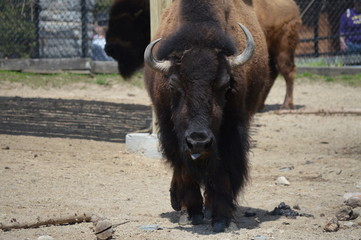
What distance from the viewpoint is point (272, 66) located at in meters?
11.5

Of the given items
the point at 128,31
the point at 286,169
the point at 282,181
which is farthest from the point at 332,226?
the point at 128,31

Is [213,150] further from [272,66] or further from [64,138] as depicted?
[272,66]

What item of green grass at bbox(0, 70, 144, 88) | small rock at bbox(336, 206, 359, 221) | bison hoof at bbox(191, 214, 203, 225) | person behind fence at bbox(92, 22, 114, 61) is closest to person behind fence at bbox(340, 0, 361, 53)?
green grass at bbox(0, 70, 144, 88)

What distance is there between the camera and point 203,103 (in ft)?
15.4

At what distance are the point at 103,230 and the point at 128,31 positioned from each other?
5632mm

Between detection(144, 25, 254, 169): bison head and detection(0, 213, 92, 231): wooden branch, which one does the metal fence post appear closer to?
detection(144, 25, 254, 169): bison head

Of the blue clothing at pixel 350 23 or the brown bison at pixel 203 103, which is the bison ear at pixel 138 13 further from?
the blue clothing at pixel 350 23

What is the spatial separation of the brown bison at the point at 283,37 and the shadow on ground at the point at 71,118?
2406 mm

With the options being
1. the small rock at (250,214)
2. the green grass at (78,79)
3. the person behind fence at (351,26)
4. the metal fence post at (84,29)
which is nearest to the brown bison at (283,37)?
the green grass at (78,79)

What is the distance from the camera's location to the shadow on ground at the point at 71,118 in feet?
28.8

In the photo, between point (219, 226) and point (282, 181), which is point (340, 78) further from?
point (219, 226)

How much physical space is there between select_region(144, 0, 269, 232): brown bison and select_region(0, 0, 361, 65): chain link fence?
938 cm

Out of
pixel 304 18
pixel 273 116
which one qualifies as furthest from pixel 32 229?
pixel 304 18

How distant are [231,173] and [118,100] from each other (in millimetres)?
7159
